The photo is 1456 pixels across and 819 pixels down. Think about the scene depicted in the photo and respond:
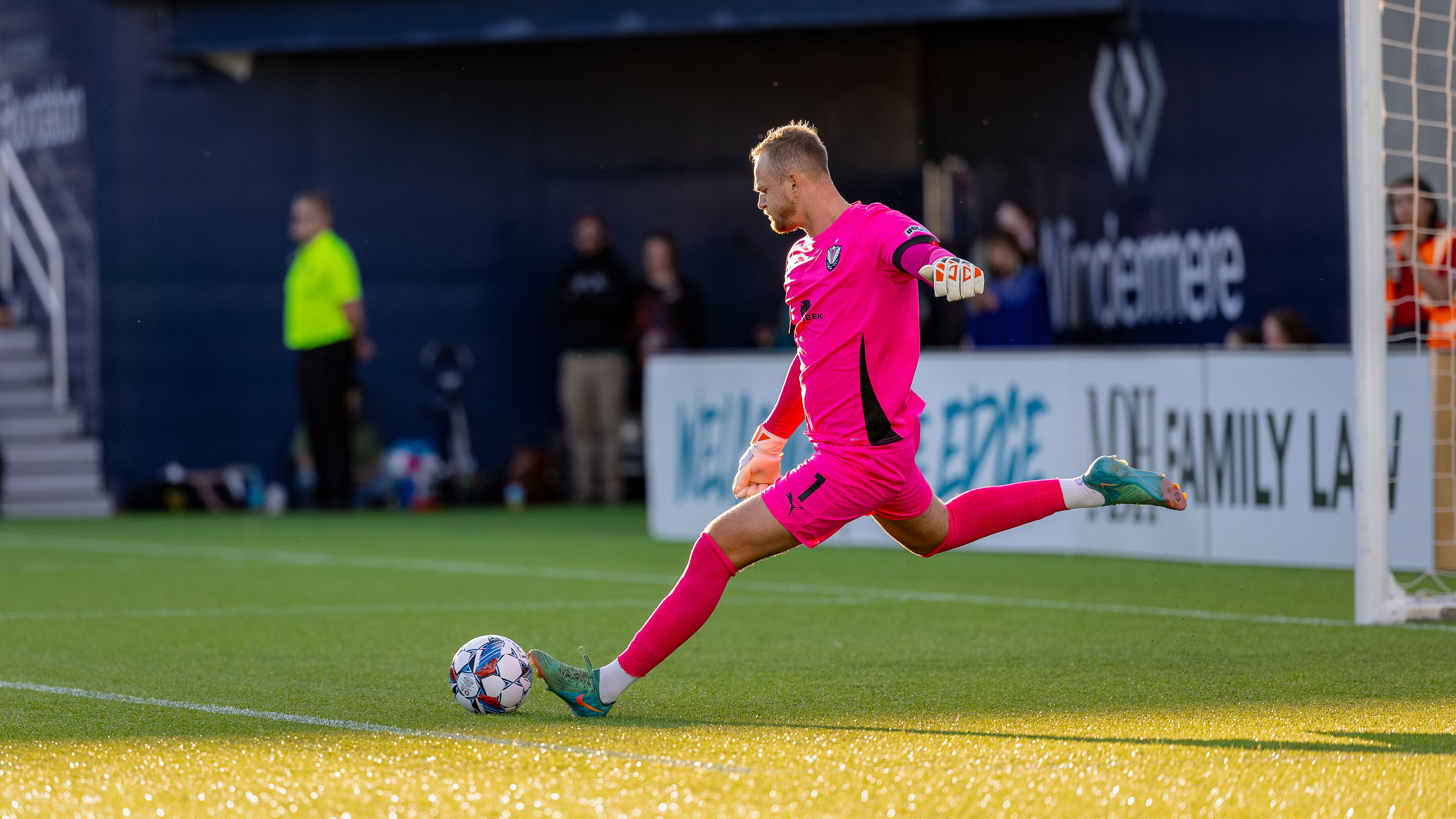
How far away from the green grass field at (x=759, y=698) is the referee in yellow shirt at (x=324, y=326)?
4.72 metres

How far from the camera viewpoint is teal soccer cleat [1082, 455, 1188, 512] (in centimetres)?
552

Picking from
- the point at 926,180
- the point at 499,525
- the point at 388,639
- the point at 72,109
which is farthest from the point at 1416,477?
the point at 72,109

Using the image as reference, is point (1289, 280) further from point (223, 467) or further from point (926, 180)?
point (223, 467)

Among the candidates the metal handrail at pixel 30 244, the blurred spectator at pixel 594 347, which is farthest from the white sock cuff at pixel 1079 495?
the metal handrail at pixel 30 244

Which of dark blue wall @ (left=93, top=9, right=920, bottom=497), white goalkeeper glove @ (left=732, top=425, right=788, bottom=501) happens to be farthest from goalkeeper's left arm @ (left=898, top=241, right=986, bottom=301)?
dark blue wall @ (left=93, top=9, right=920, bottom=497)

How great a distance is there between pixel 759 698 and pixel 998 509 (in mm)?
872

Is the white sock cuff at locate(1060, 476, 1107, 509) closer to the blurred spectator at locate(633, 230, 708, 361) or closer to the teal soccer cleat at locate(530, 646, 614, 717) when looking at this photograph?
the teal soccer cleat at locate(530, 646, 614, 717)

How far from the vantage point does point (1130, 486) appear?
5.54 metres

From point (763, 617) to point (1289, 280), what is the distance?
5889 mm

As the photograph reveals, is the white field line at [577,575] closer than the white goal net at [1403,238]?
No

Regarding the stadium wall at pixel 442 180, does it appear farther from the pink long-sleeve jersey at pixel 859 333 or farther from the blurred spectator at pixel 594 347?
the pink long-sleeve jersey at pixel 859 333

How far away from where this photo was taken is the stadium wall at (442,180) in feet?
57.3

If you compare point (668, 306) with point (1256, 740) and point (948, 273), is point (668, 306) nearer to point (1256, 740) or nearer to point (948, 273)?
point (948, 273)

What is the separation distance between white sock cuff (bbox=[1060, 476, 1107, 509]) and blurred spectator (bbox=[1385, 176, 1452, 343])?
12.3 feet
